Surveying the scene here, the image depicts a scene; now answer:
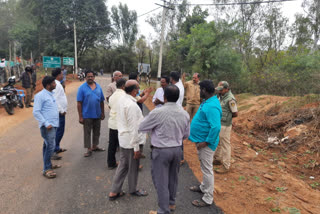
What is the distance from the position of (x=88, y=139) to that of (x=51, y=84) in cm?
152

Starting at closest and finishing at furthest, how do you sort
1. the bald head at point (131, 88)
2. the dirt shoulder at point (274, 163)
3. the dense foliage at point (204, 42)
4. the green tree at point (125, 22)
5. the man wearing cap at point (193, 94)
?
the bald head at point (131, 88), the dirt shoulder at point (274, 163), the man wearing cap at point (193, 94), the dense foliage at point (204, 42), the green tree at point (125, 22)

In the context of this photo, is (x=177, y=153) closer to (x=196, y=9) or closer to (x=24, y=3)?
(x=196, y=9)

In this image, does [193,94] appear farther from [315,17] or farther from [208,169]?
[315,17]

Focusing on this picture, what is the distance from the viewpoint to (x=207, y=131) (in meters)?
2.97

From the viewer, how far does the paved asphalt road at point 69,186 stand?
9.49 ft

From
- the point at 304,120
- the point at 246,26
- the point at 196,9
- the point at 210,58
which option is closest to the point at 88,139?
the point at 304,120

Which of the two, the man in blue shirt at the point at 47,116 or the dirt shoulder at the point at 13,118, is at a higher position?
the man in blue shirt at the point at 47,116

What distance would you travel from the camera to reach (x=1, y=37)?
37375 millimetres

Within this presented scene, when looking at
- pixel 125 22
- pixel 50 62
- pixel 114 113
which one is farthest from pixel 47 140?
pixel 125 22

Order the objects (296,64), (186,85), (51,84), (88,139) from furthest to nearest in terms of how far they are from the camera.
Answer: (296,64)
(186,85)
(88,139)
(51,84)

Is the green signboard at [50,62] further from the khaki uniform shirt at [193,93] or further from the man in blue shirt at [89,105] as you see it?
the khaki uniform shirt at [193,93]

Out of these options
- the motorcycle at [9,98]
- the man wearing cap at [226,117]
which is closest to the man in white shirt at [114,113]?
the man wearing cap at [226,117]

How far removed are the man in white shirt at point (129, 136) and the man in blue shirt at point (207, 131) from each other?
2.87ft

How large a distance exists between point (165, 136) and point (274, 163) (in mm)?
4125
